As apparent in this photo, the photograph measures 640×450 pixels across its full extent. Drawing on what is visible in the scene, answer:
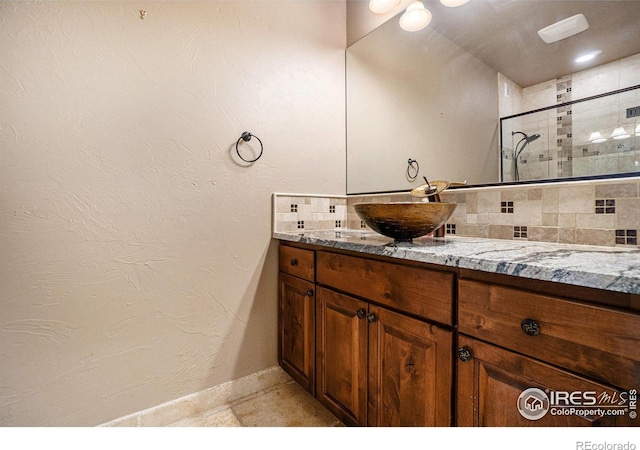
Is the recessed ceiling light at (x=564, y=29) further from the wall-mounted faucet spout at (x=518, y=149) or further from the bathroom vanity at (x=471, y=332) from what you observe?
the bathroom vanity at (x=471, y=332)

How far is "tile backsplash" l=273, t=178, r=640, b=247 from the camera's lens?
0.99 meters

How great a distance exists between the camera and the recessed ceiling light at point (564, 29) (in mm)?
1080

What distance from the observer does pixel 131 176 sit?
4.11 ft

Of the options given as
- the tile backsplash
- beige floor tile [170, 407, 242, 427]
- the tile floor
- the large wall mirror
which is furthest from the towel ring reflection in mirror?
beige floor tile [170, 407, 242, 427]

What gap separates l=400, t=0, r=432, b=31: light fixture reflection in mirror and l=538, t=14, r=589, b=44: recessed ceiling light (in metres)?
0.57

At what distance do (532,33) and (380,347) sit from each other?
4.45ft

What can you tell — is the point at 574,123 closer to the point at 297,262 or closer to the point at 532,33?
the point at 532,33

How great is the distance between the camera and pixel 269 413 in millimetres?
1426

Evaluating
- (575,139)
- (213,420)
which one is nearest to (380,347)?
(213,420)

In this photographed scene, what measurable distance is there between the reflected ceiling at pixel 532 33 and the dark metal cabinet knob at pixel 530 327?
98cm

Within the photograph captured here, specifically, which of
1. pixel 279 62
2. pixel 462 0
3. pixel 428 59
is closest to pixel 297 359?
pixel 279 62

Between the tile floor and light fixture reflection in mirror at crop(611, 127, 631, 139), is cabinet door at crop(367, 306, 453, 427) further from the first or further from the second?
light fixture reflection in mirror at crop(611, 127, 631, 139)

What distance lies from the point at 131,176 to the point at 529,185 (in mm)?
1611

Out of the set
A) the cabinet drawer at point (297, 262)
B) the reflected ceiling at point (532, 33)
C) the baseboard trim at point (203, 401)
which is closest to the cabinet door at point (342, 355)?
the cabinet drawer at point (297, 262)
